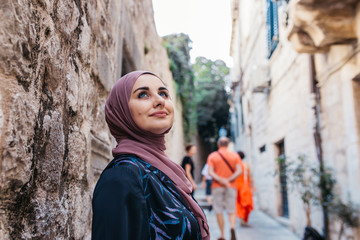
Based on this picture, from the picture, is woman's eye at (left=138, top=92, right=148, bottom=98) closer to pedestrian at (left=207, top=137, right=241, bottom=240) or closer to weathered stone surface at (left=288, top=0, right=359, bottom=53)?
weathered stone surface at (left=288, top=0, right=359, bottom=53)

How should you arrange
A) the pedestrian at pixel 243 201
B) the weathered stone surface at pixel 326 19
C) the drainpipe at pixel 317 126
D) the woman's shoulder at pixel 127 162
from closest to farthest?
the woman's shoulder at pixel 127 162, the weathered stone surface at pixel 326 19, the drainpipe at pixel 317 126, the pedestrian at pixel 243 201

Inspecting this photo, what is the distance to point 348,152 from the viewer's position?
4.05 m

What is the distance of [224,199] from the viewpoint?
5137mm

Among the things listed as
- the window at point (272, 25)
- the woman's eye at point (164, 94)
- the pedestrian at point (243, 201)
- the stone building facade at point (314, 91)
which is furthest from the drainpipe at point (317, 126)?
the woman's eye at point (164, 94)

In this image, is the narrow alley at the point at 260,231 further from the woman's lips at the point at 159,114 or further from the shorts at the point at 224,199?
the woman's lips at the point at 159,114

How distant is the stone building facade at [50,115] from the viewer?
0.86 metres

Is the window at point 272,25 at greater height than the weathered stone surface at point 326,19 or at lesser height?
greater

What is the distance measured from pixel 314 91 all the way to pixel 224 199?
2.18 m

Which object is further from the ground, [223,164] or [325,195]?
[223,164]

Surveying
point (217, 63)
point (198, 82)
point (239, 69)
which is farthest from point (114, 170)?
point (217, 63)

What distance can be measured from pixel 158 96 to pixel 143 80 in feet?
0.29

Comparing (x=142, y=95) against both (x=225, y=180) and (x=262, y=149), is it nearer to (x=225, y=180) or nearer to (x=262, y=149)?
(x=225, y=180)

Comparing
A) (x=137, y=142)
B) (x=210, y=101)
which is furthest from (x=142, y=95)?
(x=210, y=101)

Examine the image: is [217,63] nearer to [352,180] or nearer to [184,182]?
[352,180]
